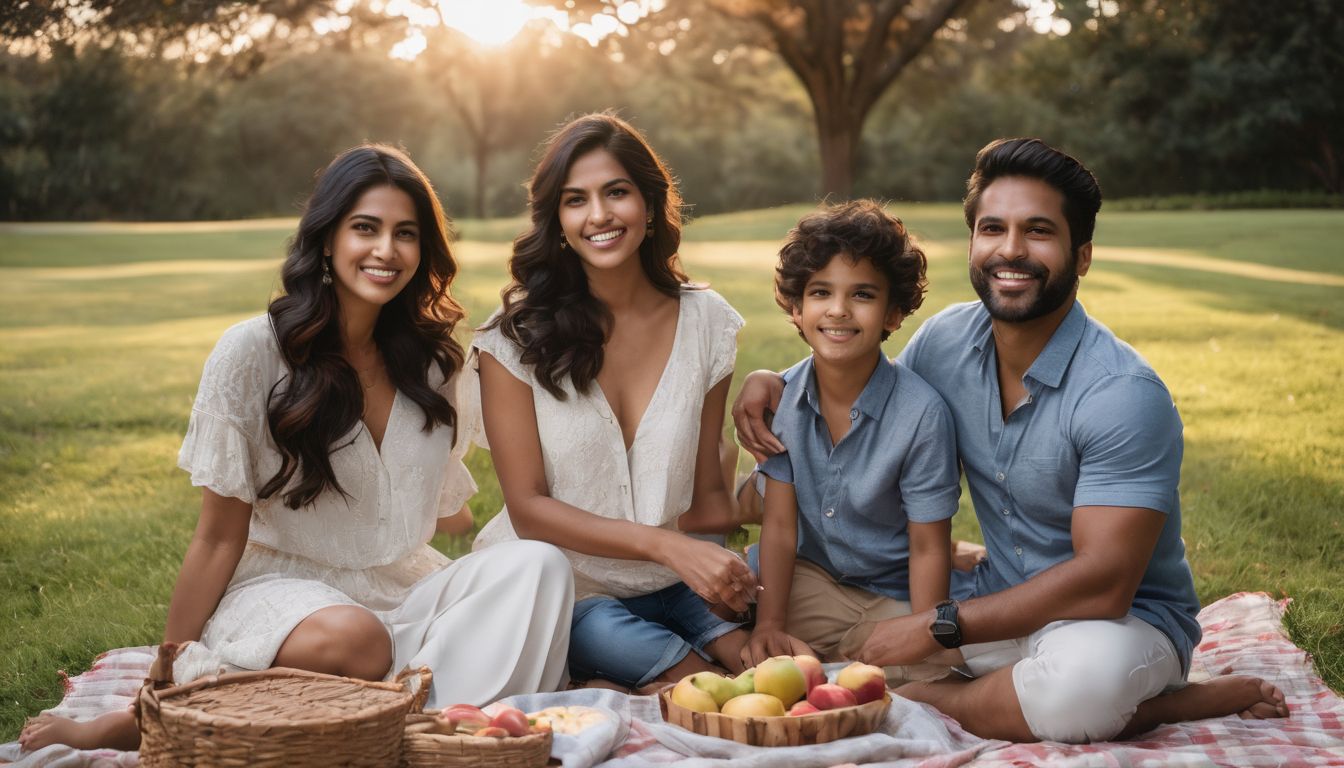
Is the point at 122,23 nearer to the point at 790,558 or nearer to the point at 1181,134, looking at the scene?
the point at 790,558

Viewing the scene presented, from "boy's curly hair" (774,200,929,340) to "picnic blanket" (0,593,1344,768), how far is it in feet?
4.40

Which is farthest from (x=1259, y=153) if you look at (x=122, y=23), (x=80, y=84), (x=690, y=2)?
(x=80, y=84)

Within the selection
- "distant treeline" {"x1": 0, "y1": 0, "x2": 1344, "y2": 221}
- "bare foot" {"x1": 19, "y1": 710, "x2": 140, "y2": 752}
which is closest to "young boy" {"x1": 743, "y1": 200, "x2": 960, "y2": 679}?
"bare foot" {"x1": 19, "y1": 710, "x2": 140, "y2": 752}

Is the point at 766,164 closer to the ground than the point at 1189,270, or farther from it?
farther from it

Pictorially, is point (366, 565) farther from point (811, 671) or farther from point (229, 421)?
point (811, 671)

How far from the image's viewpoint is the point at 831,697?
10.9 ft

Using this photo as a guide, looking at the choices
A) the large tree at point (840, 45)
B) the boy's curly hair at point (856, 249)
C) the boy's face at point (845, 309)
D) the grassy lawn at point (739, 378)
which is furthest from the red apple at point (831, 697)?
the large tree at point (840, 45)

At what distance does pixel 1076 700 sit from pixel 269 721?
2111 millimetres

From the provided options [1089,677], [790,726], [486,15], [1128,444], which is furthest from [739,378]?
[486,15]

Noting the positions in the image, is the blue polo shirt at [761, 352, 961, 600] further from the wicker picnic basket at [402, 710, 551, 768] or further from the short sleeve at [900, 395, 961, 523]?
the wicker picnic basket at [402, 710, 551, 768]

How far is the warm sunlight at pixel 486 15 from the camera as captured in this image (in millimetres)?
21656

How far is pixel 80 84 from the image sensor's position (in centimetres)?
2881

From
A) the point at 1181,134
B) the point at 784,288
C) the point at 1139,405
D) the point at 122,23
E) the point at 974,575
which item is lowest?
the point at 974,575

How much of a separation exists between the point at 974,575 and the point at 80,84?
2984 cm
